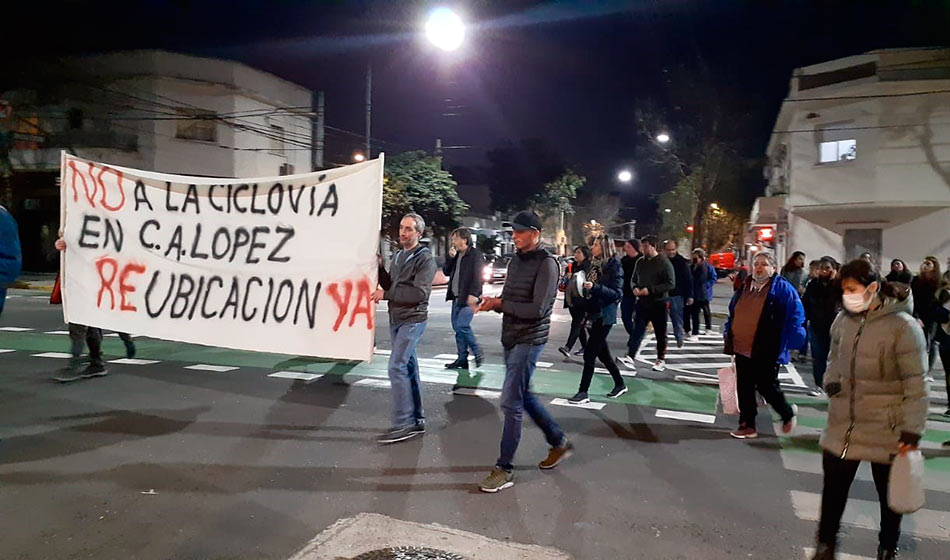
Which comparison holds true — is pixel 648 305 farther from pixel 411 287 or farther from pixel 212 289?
pixel 212 289

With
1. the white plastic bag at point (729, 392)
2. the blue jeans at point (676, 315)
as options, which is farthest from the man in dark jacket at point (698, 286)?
the white plastic bag at point (729, 392)

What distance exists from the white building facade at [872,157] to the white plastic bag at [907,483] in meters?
20.0

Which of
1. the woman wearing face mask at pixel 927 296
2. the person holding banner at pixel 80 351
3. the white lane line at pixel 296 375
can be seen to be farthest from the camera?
the white lane line at pixel 296 375

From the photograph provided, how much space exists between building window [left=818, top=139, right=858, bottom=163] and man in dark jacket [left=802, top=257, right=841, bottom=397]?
53.1ft

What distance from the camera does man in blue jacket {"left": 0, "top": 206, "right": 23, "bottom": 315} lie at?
5078 millimetres

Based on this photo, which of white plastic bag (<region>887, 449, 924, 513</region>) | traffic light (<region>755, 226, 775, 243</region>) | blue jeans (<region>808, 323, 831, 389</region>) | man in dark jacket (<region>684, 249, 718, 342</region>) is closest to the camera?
white plastic bag (<region>887, 449, 924, 513</region>)

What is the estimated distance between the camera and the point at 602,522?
4.04 meters

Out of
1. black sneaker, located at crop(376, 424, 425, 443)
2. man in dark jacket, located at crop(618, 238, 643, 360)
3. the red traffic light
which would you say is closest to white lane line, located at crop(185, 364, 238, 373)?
black sneaker, located at crop(376, 424, 425, 443)

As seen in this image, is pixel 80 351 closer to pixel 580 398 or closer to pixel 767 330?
pixel 580 398

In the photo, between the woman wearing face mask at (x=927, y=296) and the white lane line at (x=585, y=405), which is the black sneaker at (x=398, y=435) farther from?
the woman wearing face mask at (x=927, y=296)

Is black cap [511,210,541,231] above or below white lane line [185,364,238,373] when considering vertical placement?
above

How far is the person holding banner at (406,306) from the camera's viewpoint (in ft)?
17.8

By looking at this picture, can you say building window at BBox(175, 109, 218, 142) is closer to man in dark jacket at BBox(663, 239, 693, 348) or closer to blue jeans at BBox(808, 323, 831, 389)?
man in dark jacket at BBox(663, 239, 693, 348)

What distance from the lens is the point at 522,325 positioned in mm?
4574
